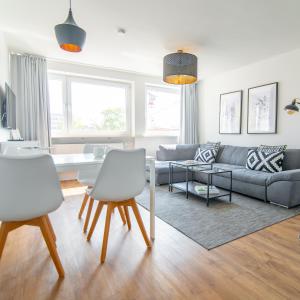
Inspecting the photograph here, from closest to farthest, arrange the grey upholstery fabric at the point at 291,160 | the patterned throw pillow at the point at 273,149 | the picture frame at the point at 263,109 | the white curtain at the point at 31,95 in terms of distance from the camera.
A: the grey upholstery fabric at the point at 291,160 → the patterned throw pillow at the point at 273,149 → the white curtain at the point at 31,95 → the picture frame at the point at 263,109

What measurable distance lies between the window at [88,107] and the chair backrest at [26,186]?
3223mm

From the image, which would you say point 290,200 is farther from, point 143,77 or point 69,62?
point 69,62

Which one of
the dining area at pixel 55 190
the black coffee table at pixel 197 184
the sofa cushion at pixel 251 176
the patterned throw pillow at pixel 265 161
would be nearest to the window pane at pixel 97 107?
the black coffee table at pixel 197 184

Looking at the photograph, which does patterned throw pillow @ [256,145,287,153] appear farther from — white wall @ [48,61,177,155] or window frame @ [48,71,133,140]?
window frame @ [48,71,133,140]

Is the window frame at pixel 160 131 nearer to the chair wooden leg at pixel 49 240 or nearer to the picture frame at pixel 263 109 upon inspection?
the picture frame at pixel 263 109

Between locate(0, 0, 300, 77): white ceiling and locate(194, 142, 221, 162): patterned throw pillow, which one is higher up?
locate(0, 0, 300, 77): white ceiling

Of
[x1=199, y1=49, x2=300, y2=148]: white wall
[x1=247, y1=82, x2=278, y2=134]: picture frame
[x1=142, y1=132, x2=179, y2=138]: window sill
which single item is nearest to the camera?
[x1=199, y1=49, x2=300, y2=148]: white wall

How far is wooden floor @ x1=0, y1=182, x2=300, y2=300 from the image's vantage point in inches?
50.5

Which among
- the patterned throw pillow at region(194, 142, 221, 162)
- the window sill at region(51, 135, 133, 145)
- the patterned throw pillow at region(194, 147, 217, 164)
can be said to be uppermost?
A: the window sill at region(51, 135, 133, 145)

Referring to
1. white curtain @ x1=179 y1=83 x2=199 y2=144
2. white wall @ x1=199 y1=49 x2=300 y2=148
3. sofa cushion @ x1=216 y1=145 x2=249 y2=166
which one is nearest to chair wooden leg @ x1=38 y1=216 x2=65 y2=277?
sofa cushion @ x1=216 y1=145 x2=249 y2=166

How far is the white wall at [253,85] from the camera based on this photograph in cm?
353

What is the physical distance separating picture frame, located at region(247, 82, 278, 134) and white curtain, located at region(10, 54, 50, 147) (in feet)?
12.9

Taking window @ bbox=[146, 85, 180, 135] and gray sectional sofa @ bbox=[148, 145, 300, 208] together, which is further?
window @ bbox=[146, 85, 180, 135]

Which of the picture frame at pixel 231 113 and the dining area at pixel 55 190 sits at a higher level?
the picture frame at pixel 231 113
